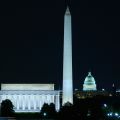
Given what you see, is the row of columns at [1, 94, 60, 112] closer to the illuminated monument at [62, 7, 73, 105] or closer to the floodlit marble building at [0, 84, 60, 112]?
the floodlit marble building at [0, 84, 60, 112]

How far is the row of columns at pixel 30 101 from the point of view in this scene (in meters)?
190

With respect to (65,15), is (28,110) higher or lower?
lower

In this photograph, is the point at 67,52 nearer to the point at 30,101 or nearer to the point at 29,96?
the point at 30,101

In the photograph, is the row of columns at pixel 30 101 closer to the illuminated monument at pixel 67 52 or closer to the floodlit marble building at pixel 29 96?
the floodlit marble building at pixel 29 96

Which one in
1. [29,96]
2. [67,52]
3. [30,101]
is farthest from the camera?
[29,96]

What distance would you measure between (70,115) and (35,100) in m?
95.3

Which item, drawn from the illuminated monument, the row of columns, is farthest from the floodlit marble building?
the illuminated monument

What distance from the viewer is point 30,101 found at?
192500 millimetres

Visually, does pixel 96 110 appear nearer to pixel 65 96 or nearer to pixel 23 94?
pixel 65 96

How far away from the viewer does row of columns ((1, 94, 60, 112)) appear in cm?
18975

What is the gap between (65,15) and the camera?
13200 centimetres

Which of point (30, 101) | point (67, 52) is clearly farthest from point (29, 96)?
point (67, 52)

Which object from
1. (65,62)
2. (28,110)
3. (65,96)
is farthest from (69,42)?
(28,110)

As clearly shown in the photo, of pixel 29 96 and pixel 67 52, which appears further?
pixel 29 96
